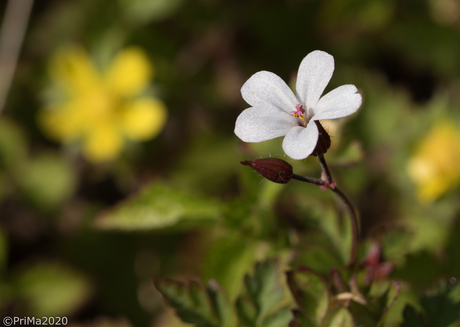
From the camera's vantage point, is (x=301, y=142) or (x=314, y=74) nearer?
(x=301, y=142)

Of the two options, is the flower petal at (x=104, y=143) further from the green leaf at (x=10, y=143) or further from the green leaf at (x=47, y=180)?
the green leaf at (x=10, y=143)

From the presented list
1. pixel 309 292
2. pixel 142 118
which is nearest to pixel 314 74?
pixel 309 292

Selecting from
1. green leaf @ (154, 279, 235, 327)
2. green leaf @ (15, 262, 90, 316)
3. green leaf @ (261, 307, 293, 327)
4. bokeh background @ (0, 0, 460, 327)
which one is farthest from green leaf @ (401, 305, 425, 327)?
green leaf @ (15, 262, 90, 316)

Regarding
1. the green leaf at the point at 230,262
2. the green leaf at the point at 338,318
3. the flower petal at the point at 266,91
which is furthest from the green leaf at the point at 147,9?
the green leaf at the point at 338,318

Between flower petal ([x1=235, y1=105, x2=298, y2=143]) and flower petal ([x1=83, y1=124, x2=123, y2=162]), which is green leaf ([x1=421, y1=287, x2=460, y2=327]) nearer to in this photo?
flower petal ([x1=235, y1=105, x2=298, y2=143])

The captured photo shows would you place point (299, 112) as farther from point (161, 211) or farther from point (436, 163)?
point (436, 163)
